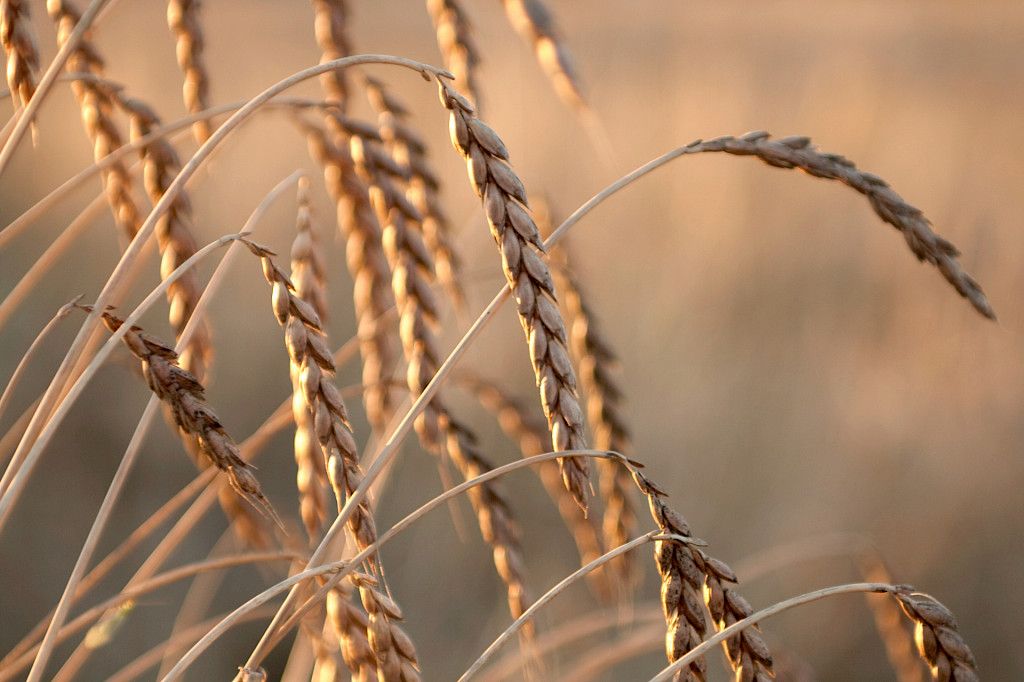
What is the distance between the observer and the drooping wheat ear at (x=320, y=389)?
63 cm

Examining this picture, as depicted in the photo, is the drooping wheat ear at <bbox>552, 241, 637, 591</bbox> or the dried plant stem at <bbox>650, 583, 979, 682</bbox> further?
the drooping wheat ear at <bbox>552, 241, 637, 591</bbox>

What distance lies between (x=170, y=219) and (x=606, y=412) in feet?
1.63

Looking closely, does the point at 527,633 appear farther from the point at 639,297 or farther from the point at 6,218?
the point at 6,218

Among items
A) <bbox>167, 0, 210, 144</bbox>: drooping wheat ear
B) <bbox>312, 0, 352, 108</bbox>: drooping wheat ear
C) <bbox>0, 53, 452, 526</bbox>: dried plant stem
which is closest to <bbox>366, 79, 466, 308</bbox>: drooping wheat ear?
<bbox>312, 0, 352, 108</bbox>: drooping wheat ear

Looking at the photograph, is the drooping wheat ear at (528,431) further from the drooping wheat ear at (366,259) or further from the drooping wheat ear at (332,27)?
the drooping wheat ear at (332,27)

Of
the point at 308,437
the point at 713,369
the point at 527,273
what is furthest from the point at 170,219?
the point at 713,369

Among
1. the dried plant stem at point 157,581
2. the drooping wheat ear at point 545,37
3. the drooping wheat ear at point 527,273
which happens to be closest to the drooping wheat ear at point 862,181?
the drooping wheat ear at point 527,273

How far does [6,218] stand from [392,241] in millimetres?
4155

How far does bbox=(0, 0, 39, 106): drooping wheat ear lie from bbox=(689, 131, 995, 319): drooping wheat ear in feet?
1.67

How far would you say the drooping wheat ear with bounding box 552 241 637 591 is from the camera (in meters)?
1.07

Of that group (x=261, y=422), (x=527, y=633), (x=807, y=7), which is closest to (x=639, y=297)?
(x=261, y=422)

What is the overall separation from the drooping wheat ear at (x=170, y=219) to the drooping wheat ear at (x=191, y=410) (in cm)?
16

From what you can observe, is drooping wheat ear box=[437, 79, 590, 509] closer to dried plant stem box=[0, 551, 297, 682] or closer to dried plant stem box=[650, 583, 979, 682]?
dried plant stem box=[650, 583, 979, 682]

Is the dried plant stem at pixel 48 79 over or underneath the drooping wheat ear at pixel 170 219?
over
